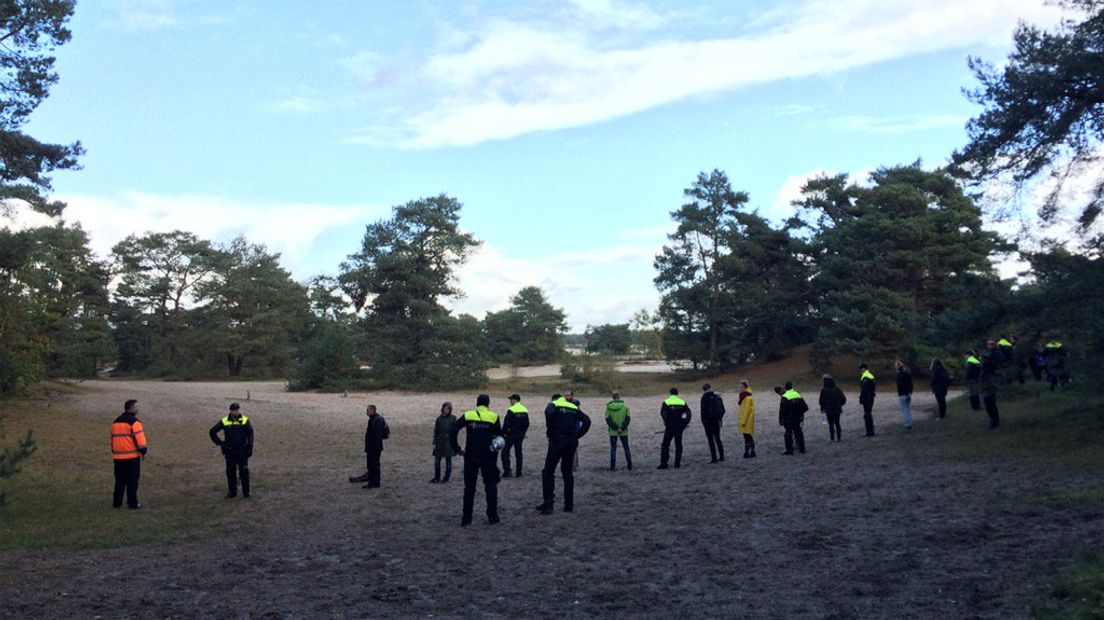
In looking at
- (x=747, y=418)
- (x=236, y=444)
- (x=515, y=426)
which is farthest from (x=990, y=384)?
(x=236, y=444)

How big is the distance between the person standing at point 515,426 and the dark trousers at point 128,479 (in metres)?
6.11

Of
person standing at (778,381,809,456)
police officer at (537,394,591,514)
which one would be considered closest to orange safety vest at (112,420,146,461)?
police officer at (537,394,591,514)

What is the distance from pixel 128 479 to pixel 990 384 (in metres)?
15.4

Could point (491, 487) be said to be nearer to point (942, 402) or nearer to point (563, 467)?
point (563, 467)

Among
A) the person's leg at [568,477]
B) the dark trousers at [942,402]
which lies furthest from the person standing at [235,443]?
the dark trousers at [942,402]

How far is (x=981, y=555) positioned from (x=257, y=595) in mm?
7361

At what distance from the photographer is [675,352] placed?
181 feet

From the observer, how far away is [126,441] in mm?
13219

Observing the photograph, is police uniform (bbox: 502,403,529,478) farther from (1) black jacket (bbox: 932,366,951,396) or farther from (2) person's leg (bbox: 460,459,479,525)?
(1) black jacket (bbox: 932,366,951,396)

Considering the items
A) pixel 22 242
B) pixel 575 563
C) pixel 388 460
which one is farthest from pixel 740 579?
pixel 22 242

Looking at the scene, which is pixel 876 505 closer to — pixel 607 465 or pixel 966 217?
pixel 607 465

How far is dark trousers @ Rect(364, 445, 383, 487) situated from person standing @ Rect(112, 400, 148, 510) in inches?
153

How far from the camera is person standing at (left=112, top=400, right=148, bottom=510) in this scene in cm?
1323

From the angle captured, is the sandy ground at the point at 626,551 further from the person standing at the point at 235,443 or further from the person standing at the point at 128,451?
the person standing at the point at 128,451
